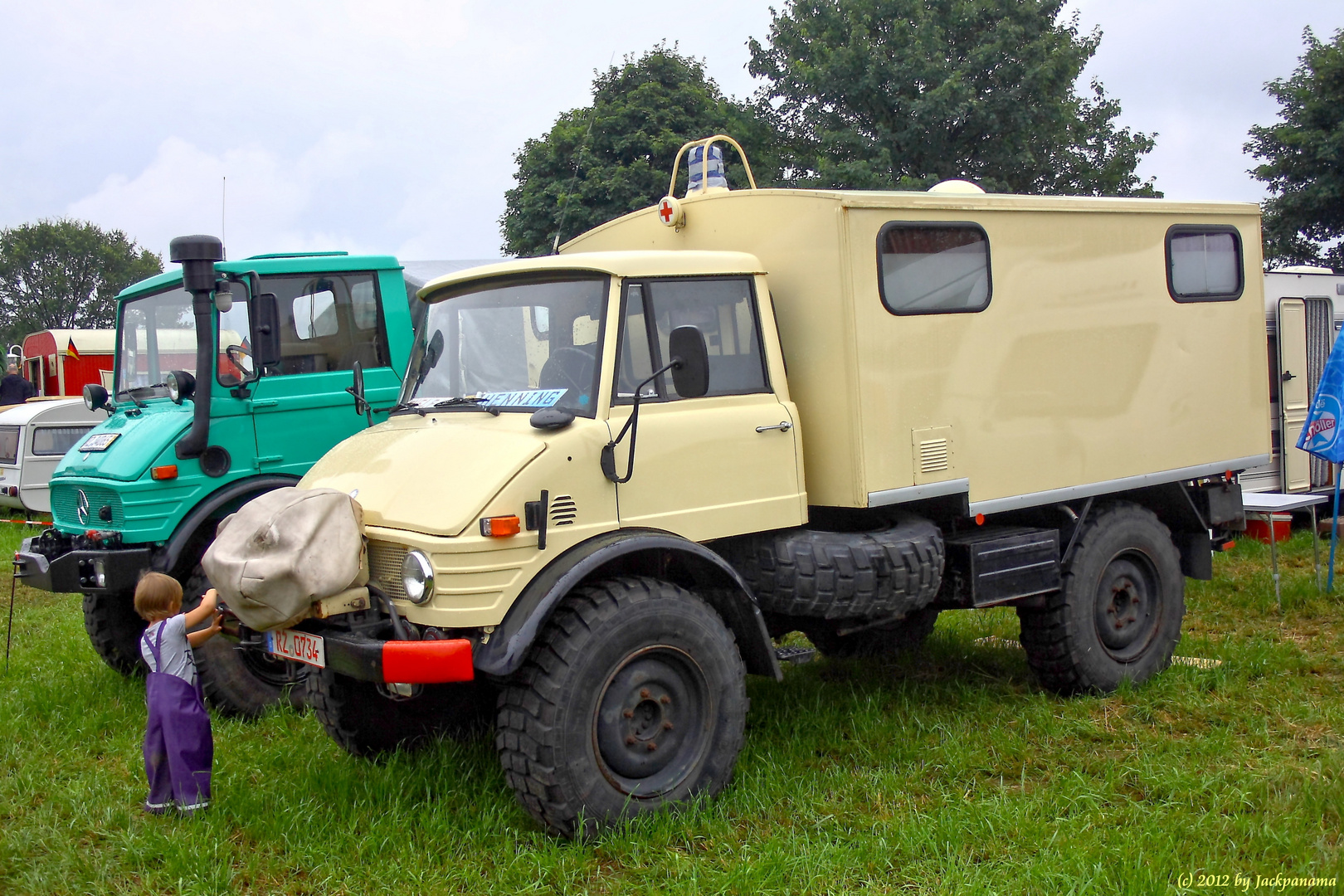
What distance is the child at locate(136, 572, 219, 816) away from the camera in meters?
4.80

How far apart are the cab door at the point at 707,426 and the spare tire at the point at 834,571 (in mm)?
142

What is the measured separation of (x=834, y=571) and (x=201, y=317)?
4.13 meters

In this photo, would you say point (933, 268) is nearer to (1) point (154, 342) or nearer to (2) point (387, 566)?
(2) point (387, 566)

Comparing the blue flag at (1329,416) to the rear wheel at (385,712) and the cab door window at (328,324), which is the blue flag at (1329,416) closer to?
the rear wheel at (385,712)

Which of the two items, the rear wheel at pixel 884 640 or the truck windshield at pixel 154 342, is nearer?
the rear wheel at pixel 884 640

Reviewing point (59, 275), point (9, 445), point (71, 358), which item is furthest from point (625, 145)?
point (59, 275)

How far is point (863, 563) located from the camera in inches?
199

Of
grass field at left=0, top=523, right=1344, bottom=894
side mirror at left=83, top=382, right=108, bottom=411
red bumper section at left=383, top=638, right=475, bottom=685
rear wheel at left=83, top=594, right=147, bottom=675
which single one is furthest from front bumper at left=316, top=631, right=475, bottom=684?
side mirror at left=83, top=382, right=108, bottom=411

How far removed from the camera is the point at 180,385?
22.3 ft

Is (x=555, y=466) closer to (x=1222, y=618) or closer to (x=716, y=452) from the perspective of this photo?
(x=716, y=452)

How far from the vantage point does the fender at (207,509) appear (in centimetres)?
644

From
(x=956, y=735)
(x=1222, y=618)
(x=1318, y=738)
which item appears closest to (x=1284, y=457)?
(x=1222, y=618)

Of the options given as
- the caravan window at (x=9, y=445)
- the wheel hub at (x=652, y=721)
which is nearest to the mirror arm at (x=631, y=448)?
the wheel hub at (x=652, y=721)

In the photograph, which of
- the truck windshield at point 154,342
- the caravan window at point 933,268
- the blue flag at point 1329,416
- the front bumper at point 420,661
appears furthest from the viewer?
the blue flag at point 1329,416
